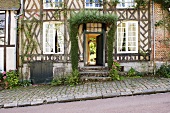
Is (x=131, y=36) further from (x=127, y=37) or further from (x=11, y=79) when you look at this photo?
(x=11, y=79)

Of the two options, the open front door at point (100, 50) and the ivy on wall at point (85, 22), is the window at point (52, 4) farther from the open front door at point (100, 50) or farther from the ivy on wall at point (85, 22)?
the open front door at point (100, 50)

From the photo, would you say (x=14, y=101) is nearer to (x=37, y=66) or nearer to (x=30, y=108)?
(x=30, y=108)

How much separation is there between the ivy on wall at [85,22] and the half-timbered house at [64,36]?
55 centimetres

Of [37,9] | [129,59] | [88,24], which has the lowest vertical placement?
[129,59]

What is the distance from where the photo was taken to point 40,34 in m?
10.8

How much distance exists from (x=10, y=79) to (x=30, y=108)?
14.5 ft

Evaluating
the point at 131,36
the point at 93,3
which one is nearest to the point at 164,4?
the point at 131,36

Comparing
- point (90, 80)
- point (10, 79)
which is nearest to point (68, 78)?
point (90, 80)

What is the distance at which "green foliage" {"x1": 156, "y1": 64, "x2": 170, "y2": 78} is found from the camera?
979cm

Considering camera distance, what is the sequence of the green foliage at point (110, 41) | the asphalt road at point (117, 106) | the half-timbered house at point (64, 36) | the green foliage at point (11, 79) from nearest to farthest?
the asphalt road at point (117, 106) < the green foliage at point (11, 79) < the green foliage at point (110, 41) < the half-timbered house at point (64, 36)

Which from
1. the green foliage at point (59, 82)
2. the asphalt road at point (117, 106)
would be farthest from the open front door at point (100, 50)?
the asphalt road at point (117, 106)

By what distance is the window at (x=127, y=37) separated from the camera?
1086cm

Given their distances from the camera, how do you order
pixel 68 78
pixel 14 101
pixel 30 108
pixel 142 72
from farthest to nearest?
pixel 142 72 < pixel 68 78 < pixel 14 101 < pixel 30 108

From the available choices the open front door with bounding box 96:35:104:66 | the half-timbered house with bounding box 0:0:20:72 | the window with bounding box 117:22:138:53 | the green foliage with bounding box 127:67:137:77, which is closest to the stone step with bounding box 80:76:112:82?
the green foliage with bounding box 127:67:137:77
